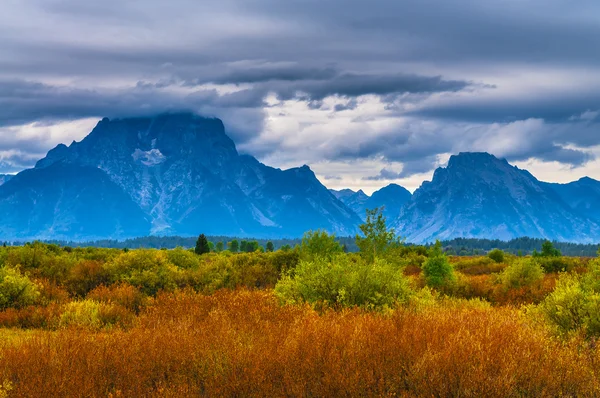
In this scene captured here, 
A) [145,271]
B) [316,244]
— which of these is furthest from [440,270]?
[145,271]

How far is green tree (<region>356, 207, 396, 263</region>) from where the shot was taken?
3870 centimetres

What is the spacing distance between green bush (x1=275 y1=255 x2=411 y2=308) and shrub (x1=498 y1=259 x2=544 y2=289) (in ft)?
68.7

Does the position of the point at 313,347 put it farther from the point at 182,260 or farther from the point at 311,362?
the point at 182,260

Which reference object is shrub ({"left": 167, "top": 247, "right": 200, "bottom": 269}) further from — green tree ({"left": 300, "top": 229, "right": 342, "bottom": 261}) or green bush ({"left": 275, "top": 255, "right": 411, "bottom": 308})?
green bush ({"left": 275, "top": 255, "right": 411, "bottom": 308})

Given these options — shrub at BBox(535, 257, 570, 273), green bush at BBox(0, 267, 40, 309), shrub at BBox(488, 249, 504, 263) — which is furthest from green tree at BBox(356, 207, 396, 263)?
shrub at BBox(488, 249, 504, 263)

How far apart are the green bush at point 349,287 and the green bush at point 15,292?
9.97 metres

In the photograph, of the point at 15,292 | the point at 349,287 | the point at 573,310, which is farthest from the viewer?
the point at 15,292

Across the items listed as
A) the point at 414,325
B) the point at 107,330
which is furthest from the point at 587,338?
the point at 107,330

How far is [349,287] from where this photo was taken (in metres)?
16.6

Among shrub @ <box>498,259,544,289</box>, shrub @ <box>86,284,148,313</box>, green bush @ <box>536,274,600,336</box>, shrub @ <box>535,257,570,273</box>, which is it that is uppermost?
shrub @ <box>86,284,148,313</box>

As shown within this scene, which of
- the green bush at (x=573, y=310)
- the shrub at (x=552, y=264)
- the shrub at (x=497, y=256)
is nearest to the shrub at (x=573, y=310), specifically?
the green bush at (x=573, y=310)

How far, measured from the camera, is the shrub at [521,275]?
116ft

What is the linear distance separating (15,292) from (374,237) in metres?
24.4

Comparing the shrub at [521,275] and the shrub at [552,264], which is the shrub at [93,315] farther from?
the shrub at [552,264]
